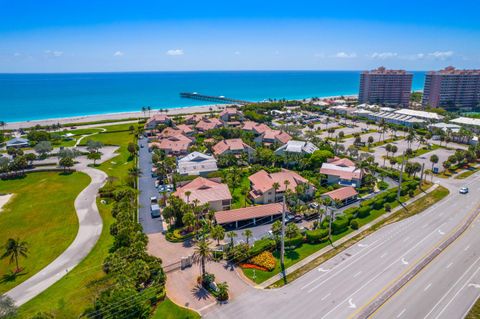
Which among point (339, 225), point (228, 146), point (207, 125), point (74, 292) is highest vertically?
point (207, 125)

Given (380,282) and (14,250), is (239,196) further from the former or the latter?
(14,250)

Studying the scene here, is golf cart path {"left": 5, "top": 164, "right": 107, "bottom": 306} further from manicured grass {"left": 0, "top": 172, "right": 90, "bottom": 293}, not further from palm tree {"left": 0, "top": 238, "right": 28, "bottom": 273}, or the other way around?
palm tree {"left": 0, "top": 238, "right": 28, "bottom": 273}

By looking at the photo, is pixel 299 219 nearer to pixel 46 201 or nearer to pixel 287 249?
pixel 287 249

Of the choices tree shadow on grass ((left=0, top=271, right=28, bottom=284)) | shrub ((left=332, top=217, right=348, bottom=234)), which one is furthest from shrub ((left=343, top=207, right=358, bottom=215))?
tree shadow on grass ((left=0, top=271, right=28, bottom=284))

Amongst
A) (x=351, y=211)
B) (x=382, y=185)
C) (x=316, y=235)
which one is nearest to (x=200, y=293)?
(x=316, y=235)

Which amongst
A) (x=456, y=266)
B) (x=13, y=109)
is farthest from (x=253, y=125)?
(x=13, y=109)

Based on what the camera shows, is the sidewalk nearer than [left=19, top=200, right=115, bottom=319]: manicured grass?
No

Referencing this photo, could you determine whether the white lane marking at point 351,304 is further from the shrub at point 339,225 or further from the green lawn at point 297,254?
the shrub at point 339,225
